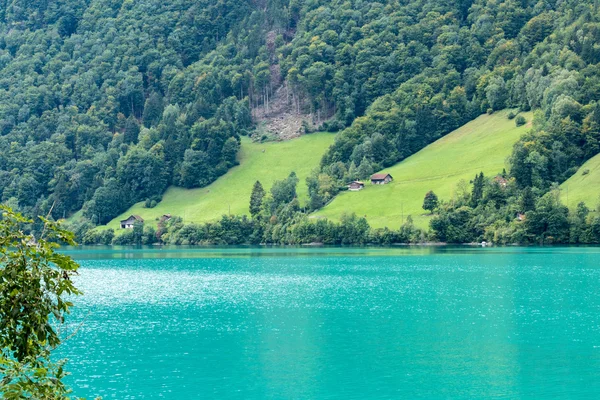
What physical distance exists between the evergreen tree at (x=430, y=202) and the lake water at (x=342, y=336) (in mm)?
78036

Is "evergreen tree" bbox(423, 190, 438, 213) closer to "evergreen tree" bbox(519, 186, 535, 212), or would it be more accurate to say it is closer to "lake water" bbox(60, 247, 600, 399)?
"evergreen tree" bbox(519, 186, 535, 212)

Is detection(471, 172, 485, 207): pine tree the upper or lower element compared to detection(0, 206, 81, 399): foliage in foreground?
upper

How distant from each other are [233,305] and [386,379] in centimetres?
3095

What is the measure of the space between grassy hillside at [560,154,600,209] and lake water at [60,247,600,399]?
6187cm

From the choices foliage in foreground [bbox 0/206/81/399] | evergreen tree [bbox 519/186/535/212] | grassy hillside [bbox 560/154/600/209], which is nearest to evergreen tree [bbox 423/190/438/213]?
evergreen tree [bbox 519/186/535/212]

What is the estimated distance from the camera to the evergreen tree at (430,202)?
6909 inches

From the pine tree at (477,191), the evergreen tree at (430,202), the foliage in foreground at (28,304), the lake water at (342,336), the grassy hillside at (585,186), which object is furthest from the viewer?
the evergreen tree at (430,202)

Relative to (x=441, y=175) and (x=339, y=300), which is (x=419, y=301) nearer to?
(x=339, y=300)

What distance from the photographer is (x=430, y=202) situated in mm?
175875

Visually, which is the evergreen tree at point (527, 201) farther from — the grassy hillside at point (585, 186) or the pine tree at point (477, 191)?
the pine tree at point (477, 191)

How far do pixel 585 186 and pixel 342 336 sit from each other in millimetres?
124422

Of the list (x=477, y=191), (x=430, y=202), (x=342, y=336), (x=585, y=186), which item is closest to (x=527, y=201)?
(x=585, y=186)

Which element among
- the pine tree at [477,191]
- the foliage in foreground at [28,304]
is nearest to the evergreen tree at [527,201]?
the pine tree at [477,191]

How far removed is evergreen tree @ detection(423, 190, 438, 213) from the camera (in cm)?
17550
